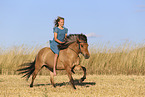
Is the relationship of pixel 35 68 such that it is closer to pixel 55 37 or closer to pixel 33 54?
pixel 55 37

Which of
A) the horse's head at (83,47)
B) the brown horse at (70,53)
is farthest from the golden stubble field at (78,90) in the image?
the horse's head at (83,47)

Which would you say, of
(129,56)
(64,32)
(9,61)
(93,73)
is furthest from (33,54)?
(64,32)

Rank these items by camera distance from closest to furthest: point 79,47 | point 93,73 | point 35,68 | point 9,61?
point 79,47 < point 35,68 < point 93,73 < point 9,61

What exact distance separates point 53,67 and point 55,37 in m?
0.96

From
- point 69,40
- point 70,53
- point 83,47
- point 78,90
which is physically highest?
point 69,40

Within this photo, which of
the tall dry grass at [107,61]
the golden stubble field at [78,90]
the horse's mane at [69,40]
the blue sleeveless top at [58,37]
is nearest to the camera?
the golden stubble field at [78,90]

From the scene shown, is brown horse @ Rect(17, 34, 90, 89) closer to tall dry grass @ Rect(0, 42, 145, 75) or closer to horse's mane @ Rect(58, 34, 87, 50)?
horse's mane @ Rect(58, 34, 87, 50)

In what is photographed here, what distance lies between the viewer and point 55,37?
279 inches

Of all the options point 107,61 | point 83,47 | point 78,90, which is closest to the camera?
point 83,47

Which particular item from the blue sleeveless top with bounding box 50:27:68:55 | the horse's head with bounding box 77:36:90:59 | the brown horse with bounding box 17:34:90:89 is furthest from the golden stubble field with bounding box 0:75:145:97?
the blue sleeveless top with bounding box 50:27:68:55

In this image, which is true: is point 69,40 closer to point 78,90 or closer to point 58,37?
point 58,37

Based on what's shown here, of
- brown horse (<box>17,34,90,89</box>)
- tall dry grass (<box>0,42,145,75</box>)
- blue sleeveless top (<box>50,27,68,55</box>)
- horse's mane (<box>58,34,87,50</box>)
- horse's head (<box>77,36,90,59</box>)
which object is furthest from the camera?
tall dry grass (<box>0,42,145,75</box>)

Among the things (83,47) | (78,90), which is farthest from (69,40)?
(78,90)

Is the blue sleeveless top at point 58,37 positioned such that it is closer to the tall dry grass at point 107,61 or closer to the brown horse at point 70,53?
the brown horse at point 70,53
